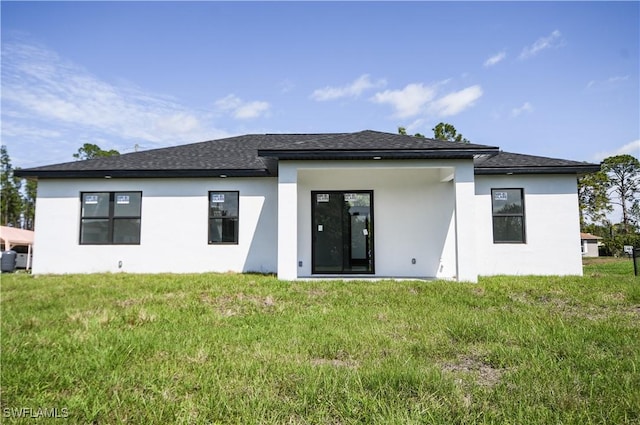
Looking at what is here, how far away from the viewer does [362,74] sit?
15773mm

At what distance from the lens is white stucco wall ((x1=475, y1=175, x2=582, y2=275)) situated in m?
10.6

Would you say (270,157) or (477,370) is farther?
(270,157)

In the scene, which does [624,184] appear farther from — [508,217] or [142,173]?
[142,173]

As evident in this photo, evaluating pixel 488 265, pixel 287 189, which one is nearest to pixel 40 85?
pixel 287 189

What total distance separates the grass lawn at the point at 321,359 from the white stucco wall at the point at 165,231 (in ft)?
14.0

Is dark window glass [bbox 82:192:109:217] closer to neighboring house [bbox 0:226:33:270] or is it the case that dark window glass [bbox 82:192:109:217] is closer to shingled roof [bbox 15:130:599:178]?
shingled roof [bbox 15:130:599:178]

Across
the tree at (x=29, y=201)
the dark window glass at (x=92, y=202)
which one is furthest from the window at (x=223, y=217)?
the tree at (x=29, y=201)

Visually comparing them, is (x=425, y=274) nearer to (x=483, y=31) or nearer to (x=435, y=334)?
(x=435, y=334)

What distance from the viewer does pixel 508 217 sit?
35.6 feet

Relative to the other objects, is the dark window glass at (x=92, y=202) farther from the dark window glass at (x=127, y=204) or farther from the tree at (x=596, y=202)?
the tree at (x=596, y=202)

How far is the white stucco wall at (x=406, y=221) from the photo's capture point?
1055cm

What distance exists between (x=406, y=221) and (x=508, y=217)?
9.95 feet

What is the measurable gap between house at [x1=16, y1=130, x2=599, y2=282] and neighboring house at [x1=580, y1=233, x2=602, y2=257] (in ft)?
74.9

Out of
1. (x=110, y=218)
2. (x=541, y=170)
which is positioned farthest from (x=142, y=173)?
(x=541, y=170)
